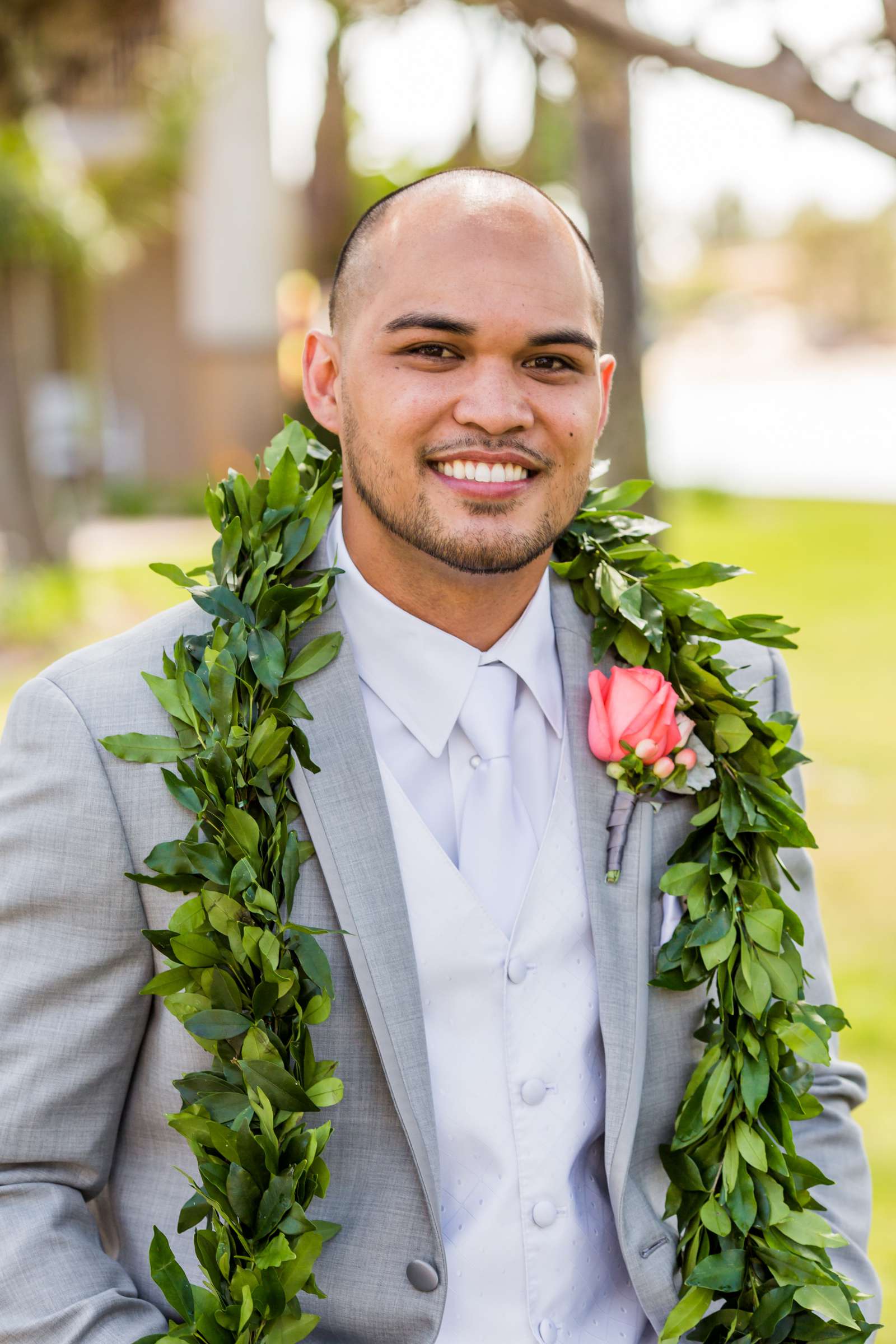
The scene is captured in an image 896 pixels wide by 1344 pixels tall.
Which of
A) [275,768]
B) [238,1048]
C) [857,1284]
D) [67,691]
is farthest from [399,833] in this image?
[857,1284]

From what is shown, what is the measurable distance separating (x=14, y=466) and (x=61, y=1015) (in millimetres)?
10381

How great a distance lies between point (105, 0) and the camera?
1594 centimetres

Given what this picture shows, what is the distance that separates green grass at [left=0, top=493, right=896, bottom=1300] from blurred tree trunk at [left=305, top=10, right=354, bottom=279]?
5.45 m

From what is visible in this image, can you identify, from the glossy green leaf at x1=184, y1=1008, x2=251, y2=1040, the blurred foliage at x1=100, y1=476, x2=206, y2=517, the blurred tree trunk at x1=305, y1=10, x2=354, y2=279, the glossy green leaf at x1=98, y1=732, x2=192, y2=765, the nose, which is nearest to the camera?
the glossy green leaf at x1=184, y1=1008, x2=251, y2=1040

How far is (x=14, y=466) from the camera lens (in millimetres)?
11648

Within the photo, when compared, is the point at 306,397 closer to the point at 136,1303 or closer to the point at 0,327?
the point at 136,1303

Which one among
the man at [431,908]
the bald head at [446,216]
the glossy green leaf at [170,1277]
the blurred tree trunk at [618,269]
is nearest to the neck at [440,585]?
the man at [431,908]

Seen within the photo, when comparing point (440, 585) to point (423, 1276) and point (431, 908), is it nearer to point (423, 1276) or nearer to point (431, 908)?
point (431, 908)

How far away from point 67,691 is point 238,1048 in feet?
1.89

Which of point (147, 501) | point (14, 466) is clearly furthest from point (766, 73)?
point (147, 501)

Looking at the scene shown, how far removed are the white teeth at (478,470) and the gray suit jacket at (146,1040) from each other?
12.9 inches

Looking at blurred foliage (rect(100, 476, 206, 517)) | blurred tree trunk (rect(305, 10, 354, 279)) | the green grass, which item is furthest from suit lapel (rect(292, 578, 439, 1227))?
blurred tree trunk (rect(305, 10, 354, 279))

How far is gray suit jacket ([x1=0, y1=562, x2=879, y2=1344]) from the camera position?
1.95 meters

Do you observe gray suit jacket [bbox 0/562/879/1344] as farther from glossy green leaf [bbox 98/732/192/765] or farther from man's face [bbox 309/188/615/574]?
man's face [bbox 309/188/615/574]
